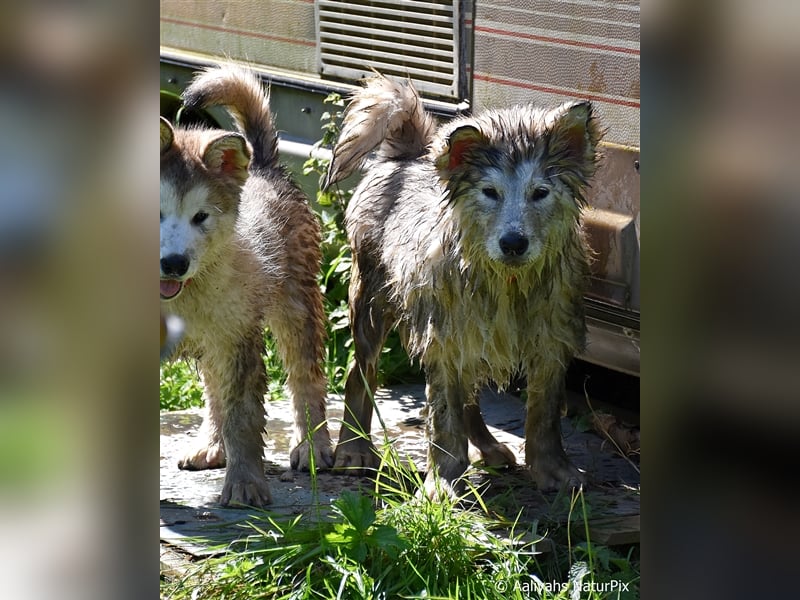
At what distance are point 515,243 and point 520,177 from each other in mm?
302

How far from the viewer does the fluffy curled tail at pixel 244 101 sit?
5273mm

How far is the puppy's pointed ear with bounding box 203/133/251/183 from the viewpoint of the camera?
4.64 metres

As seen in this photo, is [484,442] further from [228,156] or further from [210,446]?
[228,156]

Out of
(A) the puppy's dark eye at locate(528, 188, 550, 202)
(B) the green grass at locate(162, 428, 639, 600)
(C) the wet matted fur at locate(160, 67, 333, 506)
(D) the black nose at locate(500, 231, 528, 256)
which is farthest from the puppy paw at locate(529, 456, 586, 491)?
(A) the puppy's dark eye at locate(528, 188, 550, 202)

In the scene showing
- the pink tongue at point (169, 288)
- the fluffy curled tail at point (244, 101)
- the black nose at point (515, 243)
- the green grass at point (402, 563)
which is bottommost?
the green grass at point (402, 563)

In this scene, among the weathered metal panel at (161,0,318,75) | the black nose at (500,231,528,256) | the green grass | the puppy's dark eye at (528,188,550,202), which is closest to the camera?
the green grass

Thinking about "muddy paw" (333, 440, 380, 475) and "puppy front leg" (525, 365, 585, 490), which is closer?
"puppy front leg" (525, 365, 585, 490)

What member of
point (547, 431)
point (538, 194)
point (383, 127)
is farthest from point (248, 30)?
point (547, 431)

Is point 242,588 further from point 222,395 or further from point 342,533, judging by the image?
point 222,395

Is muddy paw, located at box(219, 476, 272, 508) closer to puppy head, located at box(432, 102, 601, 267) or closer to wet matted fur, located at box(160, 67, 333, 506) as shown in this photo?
wet matted fur, located at box(160, 67, 333, 506)

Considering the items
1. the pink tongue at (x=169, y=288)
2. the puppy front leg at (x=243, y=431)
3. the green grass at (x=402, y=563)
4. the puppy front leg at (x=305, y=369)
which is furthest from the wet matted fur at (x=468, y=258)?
the pink tongue at (x=169, y=288)

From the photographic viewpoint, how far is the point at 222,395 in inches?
192

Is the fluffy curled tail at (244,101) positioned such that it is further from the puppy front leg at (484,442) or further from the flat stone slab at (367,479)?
the puppy front leg at (484,442)
